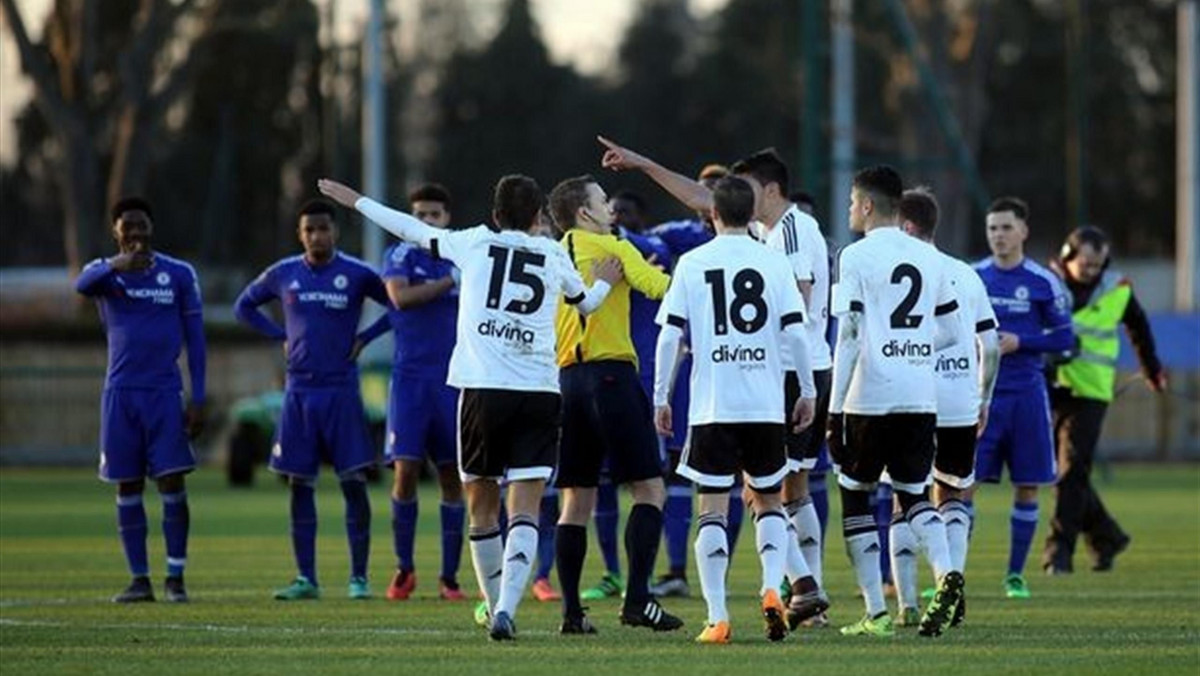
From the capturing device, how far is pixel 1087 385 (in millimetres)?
20953

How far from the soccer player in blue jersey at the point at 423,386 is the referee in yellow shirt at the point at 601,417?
321 cm

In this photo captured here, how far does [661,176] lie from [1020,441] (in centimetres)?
412

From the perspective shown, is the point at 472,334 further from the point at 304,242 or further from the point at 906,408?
the point at 304,242

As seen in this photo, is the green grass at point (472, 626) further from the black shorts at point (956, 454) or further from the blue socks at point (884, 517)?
the black shorts at point (956, 454)

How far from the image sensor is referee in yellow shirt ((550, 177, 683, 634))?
1473 centimetres

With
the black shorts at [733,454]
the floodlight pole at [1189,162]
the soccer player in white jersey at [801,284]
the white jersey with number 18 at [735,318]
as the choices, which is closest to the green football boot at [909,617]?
the soccer player in white jersey at [801,284]

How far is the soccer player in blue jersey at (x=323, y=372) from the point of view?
18.2m

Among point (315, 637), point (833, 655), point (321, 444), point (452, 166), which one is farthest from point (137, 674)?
point (452, 166)

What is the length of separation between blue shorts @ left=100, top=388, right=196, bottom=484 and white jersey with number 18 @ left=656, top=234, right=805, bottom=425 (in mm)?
5013

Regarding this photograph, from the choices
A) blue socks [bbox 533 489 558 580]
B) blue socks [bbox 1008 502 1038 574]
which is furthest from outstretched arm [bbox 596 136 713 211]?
blue socks [bbox 1008 502 1038 574]

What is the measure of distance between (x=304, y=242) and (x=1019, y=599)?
496 centimetres

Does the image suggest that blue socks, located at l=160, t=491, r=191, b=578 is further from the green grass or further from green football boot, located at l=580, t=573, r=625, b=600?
green football boot, located at l=580, t=573, r=625, b=600

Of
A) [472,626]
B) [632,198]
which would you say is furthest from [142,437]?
[472,626]

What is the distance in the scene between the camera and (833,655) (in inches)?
528
